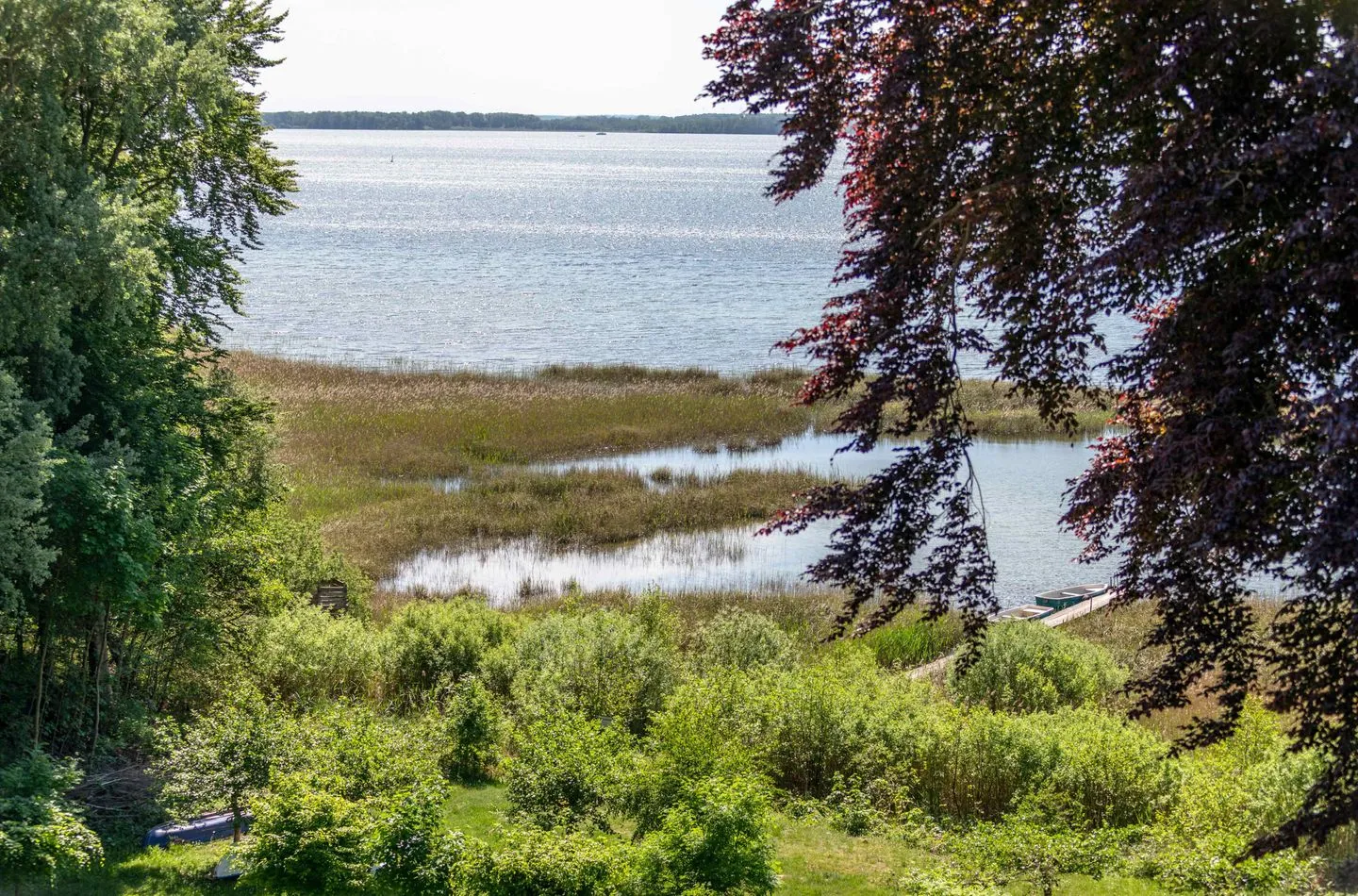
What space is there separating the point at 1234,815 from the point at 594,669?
29.6 feet

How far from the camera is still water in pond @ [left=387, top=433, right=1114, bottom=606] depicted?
99.3 ft

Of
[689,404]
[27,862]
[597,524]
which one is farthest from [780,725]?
[689,404]

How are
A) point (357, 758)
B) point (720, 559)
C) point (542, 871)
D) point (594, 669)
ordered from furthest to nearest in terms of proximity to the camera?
point (720, 559), point (594, 669), point (357, 758), point (542, 871)

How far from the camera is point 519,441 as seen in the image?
4338 centimetres

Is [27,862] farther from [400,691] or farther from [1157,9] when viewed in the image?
[1157,9]

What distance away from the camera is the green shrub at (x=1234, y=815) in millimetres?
11156

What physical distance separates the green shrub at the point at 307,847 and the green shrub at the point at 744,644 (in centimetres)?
965

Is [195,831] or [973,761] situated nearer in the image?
[195,831]

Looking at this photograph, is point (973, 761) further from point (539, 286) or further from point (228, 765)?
point (539, 286)

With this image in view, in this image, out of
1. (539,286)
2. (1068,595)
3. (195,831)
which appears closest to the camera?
(195,831)

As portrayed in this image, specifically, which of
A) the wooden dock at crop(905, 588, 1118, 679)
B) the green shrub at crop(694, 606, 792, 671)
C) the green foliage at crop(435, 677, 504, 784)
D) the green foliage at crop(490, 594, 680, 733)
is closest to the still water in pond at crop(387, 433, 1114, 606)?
the wooden dock at crop(905, 588, 1118, 679)

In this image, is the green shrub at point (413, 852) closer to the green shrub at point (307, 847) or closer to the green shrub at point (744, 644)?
the green shrub at point (307, 847)

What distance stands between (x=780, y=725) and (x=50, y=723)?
9.75 meters

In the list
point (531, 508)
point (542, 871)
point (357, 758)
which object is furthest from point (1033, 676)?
point (531, 508)
